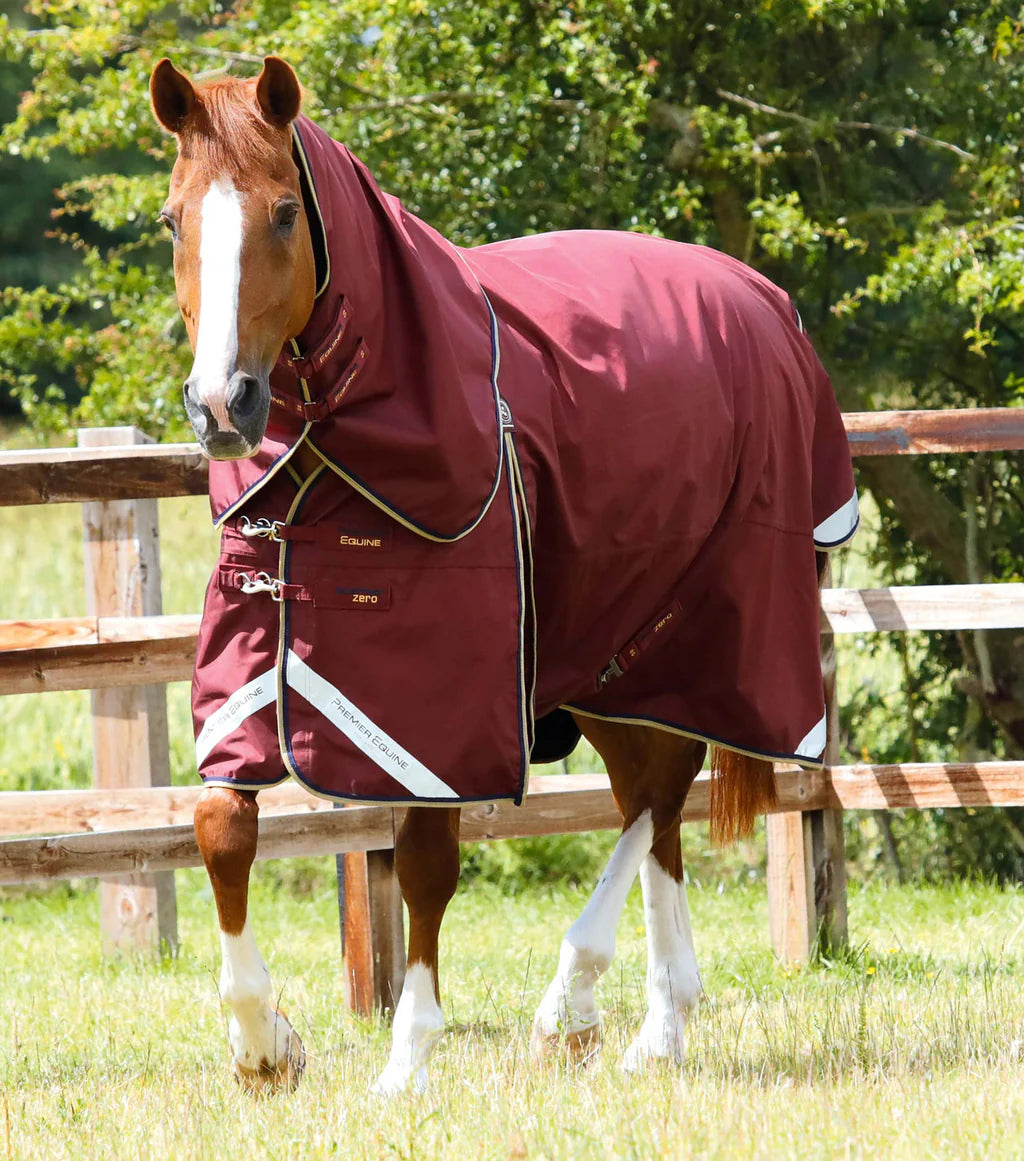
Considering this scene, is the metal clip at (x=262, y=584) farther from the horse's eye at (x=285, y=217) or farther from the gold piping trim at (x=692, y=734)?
the gold piping trim at (x=692, y=734)

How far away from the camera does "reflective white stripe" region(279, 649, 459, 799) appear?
9.57ft

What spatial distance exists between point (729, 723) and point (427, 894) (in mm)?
908

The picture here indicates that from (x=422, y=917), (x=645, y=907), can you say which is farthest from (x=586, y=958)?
(x=422, y=917)

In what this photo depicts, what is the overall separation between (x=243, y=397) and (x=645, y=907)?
1.94 m

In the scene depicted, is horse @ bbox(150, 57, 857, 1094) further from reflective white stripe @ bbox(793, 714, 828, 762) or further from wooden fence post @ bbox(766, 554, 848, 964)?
wooden fence post @ bbox(766, 554, 848, 964)

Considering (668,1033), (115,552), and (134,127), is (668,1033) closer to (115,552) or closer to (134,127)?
(115,552)

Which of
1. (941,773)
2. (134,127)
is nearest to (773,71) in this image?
(134,127)

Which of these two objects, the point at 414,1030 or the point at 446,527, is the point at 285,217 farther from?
the point at 414,1030

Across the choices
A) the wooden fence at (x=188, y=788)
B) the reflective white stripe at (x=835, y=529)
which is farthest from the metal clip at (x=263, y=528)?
the reflective white stripe at (x=835, y=529)

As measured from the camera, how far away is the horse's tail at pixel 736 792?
162 inches

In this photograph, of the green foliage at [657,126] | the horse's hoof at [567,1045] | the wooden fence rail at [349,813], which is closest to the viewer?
the horse's hoof at [567,1045]

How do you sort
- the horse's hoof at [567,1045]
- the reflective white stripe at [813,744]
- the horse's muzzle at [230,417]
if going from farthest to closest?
1. the reflective white stripe at [813,744]
2. the horse's hoof at [567,1045]
3. the horse's muzzle at [230,417]

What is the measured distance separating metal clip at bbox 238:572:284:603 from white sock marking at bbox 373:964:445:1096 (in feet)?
2.75

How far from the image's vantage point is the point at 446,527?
2928 mm
